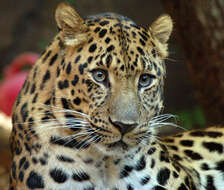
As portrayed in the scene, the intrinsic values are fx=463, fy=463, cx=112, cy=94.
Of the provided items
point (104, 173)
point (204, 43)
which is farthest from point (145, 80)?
point (204, 43)

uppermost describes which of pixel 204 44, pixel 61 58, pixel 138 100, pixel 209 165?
pixel 204 44

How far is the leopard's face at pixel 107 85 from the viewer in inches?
128

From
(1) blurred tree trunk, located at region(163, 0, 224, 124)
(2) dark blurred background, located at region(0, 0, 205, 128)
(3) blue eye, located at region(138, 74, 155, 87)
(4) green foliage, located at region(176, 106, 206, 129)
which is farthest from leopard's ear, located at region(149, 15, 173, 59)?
(2) dark blurred background, located at region(0, 0, 205, 128)

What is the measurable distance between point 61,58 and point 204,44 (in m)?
2.69

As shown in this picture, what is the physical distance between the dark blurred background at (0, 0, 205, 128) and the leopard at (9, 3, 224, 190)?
5697mm

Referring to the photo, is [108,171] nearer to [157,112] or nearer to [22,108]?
[157,112]

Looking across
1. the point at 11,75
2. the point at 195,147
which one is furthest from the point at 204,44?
the point at 11,75

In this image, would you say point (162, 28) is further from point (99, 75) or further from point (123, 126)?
point (123, 126)

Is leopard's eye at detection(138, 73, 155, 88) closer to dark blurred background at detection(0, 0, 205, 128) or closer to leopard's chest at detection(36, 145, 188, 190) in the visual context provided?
leopard's chest at detection(36, 145, 188, 190)

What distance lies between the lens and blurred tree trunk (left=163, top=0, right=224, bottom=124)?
5.49 meters

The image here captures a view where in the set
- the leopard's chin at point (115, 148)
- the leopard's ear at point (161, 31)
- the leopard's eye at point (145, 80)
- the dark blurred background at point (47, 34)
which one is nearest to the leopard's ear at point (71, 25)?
the leopard's eye at point (145, 80)

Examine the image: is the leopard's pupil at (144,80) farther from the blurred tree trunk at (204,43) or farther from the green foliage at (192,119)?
the green foliage at (192,119)

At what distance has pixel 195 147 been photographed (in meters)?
4.67

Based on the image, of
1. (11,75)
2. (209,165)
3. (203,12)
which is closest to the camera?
(209,165)
